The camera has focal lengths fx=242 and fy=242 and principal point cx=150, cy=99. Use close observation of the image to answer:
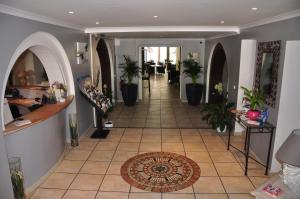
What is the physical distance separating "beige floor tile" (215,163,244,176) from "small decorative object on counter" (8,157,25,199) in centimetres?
304

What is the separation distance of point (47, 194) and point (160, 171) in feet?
5.97

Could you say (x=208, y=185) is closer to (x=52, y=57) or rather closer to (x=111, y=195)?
(x=111, y=195)

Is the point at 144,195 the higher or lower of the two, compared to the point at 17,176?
lower

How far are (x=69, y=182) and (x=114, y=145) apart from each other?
1570mm

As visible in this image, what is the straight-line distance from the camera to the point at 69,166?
4.36 metres

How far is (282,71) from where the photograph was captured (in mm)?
3703

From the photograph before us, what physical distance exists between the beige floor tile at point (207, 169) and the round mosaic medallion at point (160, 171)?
0.28 ft

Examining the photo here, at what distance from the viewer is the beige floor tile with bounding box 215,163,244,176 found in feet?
13.5

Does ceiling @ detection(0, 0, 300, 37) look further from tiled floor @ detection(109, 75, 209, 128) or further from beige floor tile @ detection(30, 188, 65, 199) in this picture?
tiled floor @ detection(109, 75, 209, 128)

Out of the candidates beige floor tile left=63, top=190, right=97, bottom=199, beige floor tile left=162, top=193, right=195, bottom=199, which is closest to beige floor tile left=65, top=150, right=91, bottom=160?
beige floor tile left=63, top=190, right=97, bottom=199

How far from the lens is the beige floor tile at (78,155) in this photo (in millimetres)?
4684

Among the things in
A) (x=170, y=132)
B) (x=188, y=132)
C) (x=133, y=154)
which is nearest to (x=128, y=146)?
(x=133, y=154)

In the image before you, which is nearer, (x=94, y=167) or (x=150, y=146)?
(x=94, y=167)

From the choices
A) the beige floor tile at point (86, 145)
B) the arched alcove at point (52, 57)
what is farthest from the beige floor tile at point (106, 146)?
the arched alcove at point (52, 57)
